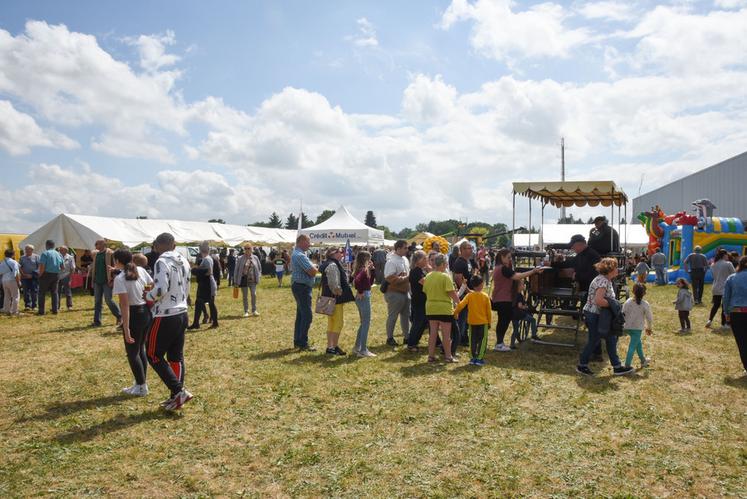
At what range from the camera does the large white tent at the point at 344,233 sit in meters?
25.2

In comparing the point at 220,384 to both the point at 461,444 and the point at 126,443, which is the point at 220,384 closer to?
the point at 126,443

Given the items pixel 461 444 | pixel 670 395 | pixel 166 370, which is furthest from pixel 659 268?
pixel 166 370

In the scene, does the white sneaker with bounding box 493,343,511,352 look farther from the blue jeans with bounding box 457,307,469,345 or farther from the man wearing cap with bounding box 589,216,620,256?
the man wearing cap with bounding box 589,216,620,256

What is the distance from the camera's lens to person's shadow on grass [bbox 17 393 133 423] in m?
5.14

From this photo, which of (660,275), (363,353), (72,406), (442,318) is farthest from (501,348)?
(660,275)

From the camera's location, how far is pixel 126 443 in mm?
4457

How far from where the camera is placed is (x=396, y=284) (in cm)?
824

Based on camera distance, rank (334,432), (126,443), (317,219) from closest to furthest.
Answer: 1. (126,443)
2. (334,432)
3. (317,219)

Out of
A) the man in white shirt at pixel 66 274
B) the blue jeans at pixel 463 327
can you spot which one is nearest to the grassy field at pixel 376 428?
the blue jeans at pixel 463 327

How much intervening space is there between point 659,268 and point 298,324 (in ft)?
59.2

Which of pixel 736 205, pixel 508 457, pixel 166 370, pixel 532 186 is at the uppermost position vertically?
pixel 736 205

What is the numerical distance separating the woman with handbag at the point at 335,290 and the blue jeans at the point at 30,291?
10.4 meters

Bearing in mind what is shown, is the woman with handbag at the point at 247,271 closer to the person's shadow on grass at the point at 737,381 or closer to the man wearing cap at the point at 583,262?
the man wearing cap at the point at 583,262

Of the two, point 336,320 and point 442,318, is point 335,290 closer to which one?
point 336,320
